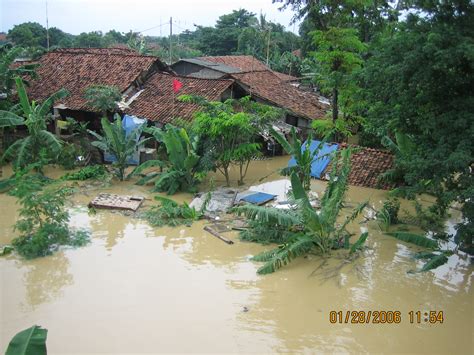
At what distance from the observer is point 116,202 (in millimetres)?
10922

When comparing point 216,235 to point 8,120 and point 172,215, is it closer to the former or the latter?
point 172,215

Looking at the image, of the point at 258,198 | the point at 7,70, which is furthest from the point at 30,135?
the point at 258,198

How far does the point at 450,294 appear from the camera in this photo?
7.12 meters

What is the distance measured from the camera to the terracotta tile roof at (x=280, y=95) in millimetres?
17969

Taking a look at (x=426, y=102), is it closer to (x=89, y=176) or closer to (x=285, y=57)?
(x=89, y=176)

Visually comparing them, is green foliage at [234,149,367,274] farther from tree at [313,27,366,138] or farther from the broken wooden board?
tree at [313,27,366,138]

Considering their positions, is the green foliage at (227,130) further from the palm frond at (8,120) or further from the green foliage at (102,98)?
the palm frond at (8,120)

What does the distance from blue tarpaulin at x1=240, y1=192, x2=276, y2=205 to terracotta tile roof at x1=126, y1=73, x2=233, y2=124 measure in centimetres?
488

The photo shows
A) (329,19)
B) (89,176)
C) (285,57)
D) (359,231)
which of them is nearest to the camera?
(359,231)

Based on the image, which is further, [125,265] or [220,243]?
[220,243]

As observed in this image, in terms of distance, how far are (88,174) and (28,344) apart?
937 cm

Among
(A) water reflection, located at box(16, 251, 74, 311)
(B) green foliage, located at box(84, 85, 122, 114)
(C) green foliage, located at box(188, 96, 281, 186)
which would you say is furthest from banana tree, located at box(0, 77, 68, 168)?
(A) water reflection, located at box(16, 251, 74, 311)

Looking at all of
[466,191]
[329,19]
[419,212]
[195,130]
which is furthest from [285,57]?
[466,191]

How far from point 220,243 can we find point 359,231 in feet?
11.0
